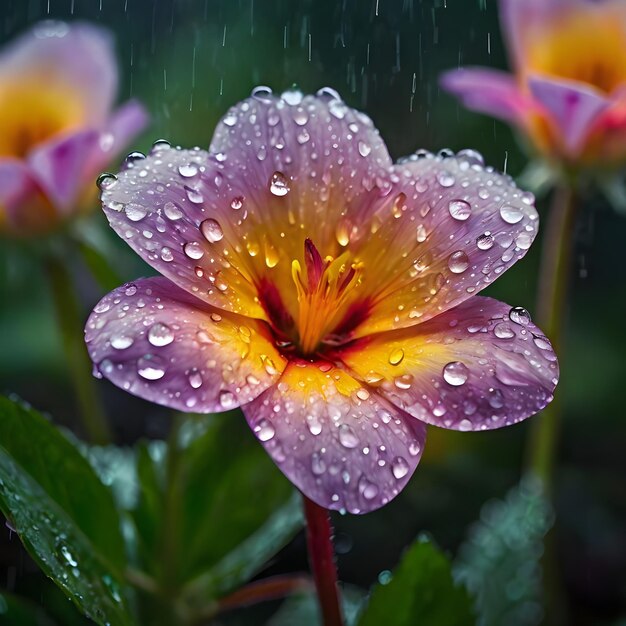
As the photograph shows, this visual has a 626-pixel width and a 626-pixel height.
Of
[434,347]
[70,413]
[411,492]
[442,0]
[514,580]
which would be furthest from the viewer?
[442,0]

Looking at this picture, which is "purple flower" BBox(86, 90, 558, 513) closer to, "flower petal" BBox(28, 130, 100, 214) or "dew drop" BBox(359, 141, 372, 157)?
"dew drop" BBox(359, 141, 372, 157)

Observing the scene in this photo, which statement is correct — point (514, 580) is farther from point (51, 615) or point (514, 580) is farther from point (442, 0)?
point (442, 0)

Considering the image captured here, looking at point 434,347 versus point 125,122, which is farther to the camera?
point 125,122

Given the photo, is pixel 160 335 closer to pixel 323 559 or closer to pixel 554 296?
pixel 323 559

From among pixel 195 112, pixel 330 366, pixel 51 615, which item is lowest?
pixel 51 615

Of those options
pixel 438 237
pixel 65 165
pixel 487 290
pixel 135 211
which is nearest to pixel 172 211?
pixel 135 211

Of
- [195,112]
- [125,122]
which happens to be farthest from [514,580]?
[195,112]

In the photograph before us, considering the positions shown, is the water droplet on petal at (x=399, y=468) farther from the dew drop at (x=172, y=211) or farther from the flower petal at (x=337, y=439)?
the dew drop at (x=172, y=211)
